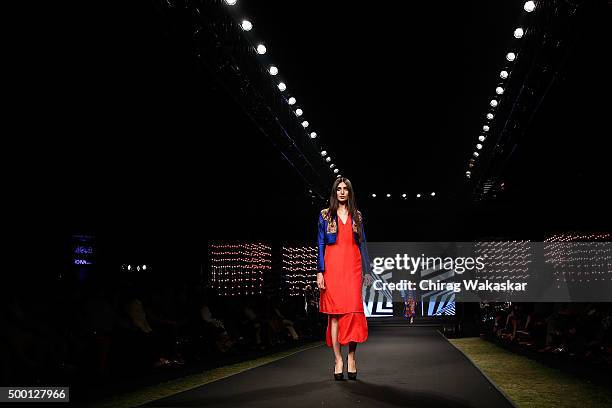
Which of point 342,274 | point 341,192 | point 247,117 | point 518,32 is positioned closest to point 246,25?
point 247,117

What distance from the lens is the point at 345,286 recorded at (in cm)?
435

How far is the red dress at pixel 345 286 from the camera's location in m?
4.32

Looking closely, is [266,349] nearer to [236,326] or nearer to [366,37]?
[236,326]

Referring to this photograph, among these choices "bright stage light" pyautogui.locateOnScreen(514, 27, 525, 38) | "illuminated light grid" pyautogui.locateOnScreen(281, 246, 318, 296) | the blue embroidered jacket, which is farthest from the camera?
"illuminated light grid" pyautogui.locateOnScreen(281, 246, 318, 296)

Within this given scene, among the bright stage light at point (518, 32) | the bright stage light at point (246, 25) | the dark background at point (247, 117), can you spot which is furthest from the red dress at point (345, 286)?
Result: the bright stage light at point (518, 32)

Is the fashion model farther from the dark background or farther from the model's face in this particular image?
the dark background

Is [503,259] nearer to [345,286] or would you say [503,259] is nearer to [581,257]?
[581,257]

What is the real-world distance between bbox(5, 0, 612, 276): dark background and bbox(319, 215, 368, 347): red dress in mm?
3961

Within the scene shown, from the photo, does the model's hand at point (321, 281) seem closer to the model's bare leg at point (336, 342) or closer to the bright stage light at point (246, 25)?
the model's bare leg at point (336, 342)

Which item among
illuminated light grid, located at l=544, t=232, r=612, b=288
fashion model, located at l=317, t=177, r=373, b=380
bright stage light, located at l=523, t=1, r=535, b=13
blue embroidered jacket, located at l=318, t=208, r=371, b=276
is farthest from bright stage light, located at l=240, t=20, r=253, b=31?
illuminated light grid, located at l=544, t=232, r=612, b=288

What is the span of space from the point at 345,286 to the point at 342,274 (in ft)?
0.27

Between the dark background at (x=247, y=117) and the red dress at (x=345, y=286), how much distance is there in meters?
3.96

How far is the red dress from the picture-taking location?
4.32 meters

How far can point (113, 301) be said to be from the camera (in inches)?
248
